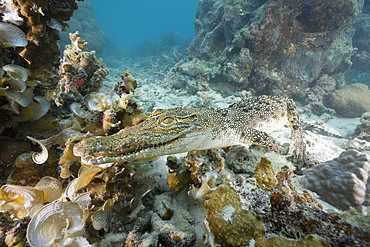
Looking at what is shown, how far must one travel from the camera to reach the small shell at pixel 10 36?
6.13 ft

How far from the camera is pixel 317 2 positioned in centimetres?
802

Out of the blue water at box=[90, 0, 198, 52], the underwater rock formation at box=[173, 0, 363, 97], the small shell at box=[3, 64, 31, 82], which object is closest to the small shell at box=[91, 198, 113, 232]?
the small shell at box=[3, 64, 31, 82]

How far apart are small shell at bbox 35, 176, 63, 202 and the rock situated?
12.8m

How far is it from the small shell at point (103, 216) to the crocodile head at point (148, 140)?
50 cm

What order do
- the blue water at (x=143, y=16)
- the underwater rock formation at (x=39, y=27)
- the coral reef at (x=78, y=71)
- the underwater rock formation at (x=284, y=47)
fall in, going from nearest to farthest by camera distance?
the underwater rock formation at (x=39, y=27)
the coral reef at (x=78, y=71)
the underwater rock formation at (x=284, y=47)
the blue water at (x=143, y=16)

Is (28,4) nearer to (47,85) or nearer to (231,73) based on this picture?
(47,85)

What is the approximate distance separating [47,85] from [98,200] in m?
1.95

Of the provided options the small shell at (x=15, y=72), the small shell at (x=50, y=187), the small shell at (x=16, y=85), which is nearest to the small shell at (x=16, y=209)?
the small shell at (x=50, y=187)

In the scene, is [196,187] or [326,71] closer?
[196,187]

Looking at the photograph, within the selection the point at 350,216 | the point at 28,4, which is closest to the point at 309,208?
the point at 350,216

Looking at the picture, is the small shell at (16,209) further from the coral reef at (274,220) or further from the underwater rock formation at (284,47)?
the underwater rock formation at (284,47)

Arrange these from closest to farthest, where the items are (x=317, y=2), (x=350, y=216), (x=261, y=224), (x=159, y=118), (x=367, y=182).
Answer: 1. (x=350, y=216)
2. (x=261, y=224)
3. (x=367, y=182)
4. (x=159, y=118)
5. (x=317, y=2)

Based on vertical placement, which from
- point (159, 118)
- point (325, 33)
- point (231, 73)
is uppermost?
point (325, 33)

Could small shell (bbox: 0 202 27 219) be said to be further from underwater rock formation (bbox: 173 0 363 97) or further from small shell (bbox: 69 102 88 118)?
underwater rock formation (bbox: 173 0 363 97)
